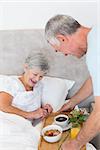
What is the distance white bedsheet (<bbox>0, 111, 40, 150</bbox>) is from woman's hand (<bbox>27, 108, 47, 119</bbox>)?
0.03m

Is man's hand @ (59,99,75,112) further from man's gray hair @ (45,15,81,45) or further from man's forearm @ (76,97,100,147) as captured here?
man's gray hair @ (45,15,81,45)

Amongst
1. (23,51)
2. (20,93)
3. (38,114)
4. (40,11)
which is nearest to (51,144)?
(38,114)

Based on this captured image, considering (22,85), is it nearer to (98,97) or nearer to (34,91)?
(34,91)

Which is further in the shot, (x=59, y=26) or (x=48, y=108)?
(x=48, y=108)

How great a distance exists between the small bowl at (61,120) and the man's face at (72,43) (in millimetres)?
283

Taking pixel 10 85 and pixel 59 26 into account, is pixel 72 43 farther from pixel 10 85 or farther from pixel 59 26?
pixel 10 85

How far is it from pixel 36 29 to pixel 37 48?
78 mm

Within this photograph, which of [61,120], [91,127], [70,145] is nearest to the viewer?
[91,127]

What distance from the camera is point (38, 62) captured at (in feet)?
3.91

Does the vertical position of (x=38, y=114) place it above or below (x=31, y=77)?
below

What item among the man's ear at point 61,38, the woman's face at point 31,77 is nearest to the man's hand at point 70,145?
the woman's face at point 31,77

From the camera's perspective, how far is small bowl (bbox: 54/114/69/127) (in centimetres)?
123

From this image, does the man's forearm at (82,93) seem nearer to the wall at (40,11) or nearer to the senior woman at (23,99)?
the senior woman at (23,99)

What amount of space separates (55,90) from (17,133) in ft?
0.80
